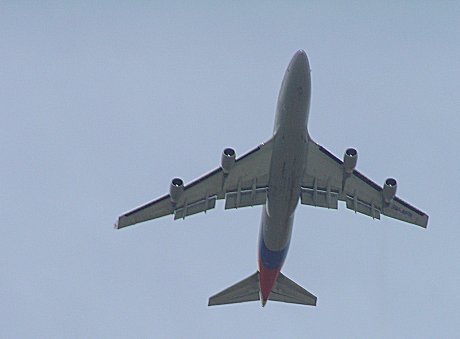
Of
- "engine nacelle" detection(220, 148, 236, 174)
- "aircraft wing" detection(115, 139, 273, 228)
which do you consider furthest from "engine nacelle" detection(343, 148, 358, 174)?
"engine nacelle" detection(220, 148, 236, 174)

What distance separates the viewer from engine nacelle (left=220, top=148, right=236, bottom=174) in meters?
45.9

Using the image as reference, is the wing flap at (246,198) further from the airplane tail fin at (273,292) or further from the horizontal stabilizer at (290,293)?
the horizontal stabilizer at (290,293)

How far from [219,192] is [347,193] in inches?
314

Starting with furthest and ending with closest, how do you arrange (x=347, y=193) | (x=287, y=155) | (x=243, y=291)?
(x=243, y=291)
(x=347, y=193)
(x=287, y=155)

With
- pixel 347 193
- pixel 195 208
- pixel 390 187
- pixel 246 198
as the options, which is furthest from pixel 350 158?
pixel 195 208

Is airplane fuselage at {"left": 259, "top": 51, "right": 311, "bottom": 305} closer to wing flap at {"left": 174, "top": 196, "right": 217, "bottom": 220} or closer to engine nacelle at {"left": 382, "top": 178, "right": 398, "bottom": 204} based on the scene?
wing flap at {"left": 174, "top": 196, "right": 217, "bottom": 220}

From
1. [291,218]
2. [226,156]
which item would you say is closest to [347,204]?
[291,218]

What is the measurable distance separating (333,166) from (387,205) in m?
4.29

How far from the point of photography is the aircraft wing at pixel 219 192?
47594 mm

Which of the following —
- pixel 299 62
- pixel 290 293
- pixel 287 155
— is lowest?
pixel 290 293

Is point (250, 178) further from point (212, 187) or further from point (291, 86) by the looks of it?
point (291, 86)

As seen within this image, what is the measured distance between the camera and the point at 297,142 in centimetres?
4184

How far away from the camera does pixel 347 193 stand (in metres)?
49.9

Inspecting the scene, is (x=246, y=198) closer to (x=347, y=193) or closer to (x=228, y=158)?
(x=228, y=158)
